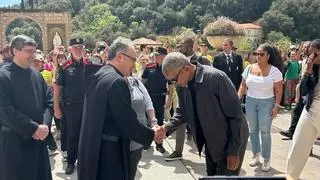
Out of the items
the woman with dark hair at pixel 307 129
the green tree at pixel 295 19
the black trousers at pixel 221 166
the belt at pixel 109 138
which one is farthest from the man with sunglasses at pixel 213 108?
the green tree at pixel 295 19

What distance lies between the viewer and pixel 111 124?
11.0 ft

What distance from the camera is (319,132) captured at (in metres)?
4.75

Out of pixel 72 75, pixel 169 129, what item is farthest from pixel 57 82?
pixel 169 129

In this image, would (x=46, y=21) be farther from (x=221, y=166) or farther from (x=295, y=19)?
(x=295, y=19)

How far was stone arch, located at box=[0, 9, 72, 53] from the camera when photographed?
4744 cm

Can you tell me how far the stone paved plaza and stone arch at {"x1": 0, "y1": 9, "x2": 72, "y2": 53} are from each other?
135ft

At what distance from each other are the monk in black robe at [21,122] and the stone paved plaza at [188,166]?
170cm

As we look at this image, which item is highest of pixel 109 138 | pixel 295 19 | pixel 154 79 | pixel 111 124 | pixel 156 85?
pixel 111 124

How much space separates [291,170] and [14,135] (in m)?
3.05

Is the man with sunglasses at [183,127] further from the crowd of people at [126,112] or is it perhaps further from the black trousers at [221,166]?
the black trousers at [221,166]

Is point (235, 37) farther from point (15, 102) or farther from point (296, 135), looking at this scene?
point (15, 102)

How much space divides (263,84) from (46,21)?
46.3m

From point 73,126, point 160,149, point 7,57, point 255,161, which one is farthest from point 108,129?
point 160,149

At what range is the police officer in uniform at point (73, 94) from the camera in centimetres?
603
